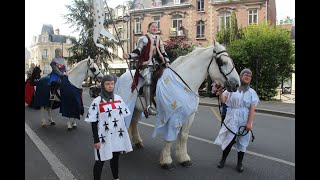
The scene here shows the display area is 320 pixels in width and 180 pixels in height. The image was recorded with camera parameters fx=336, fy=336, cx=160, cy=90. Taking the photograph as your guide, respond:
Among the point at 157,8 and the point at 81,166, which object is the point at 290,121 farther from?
the point at 157,8

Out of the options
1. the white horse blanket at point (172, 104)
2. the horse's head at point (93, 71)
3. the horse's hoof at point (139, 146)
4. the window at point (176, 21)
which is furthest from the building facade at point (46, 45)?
the white horse blanket at point (172, 104)

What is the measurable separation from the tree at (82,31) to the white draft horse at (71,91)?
106ft

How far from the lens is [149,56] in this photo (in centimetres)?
623

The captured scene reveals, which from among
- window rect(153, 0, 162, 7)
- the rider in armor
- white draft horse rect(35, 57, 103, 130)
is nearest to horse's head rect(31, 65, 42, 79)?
white draft horse rect(35, 57, 103, 130)

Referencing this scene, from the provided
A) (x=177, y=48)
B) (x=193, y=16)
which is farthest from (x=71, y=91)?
(x=193, y=16)

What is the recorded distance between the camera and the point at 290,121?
474 inches

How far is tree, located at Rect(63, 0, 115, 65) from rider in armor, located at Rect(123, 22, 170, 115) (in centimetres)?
3665

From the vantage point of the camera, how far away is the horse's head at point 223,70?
5.59 m

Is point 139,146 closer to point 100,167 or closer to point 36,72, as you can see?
point 100,167

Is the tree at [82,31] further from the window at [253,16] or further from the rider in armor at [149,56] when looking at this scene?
the rider in armor at [149,56]

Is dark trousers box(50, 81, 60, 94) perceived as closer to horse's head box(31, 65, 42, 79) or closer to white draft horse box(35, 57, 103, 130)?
white draft horse box(35, 57, 103, 130)
